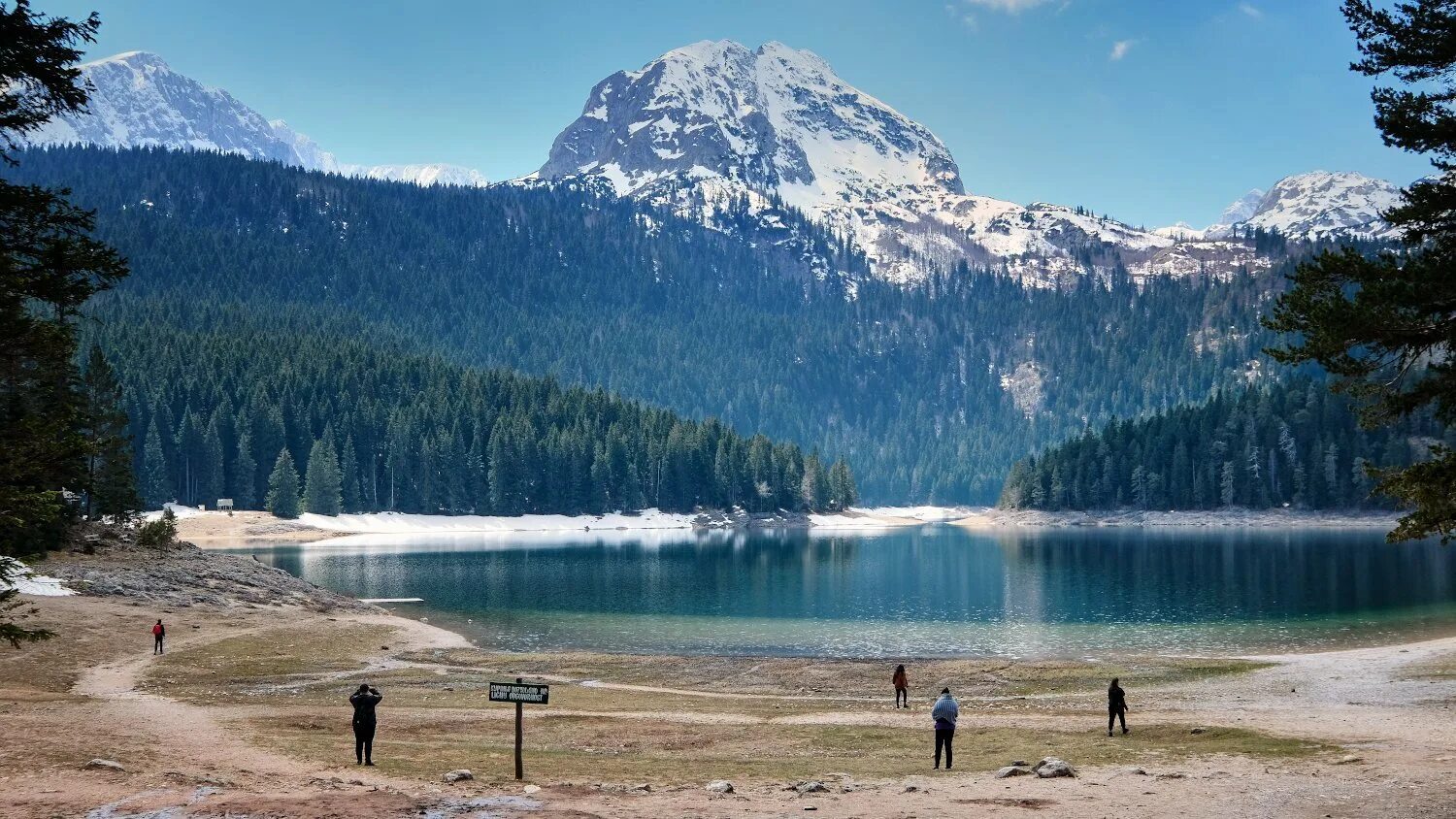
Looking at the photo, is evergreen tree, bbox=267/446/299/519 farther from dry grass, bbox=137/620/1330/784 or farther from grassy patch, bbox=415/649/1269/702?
grassy patch, bbox=415/649/1269/702

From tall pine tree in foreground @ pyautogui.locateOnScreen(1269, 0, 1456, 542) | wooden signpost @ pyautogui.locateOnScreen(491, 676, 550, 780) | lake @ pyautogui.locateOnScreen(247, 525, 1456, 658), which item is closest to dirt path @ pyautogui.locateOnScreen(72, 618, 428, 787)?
wooden signpost @ pyautogui.locateOnScreen(491, 676, 550, 780)

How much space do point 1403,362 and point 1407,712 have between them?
56.3 ft

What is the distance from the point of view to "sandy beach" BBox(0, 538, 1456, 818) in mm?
23297

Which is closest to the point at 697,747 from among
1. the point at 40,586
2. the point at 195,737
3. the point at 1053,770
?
the point at 1053,770

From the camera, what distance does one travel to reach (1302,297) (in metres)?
24.8

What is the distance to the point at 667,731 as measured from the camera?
36156 millimetres

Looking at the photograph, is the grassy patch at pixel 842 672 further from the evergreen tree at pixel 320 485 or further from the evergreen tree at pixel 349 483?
the evergreen tree at pixel 349 483

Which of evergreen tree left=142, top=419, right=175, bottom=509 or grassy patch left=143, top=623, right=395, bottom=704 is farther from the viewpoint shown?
evergreen tree left=142, top=419, right=175, bottom=509

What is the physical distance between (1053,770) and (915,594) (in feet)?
233

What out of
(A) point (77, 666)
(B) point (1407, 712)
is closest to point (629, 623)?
(A) point (77, 666)

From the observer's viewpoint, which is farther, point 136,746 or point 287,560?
point 287,560

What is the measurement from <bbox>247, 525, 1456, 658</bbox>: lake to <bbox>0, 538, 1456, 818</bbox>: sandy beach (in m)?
8.90

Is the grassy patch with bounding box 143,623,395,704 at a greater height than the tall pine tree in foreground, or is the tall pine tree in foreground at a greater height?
the tall pine tree in foreground

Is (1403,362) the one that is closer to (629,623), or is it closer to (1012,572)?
(629,623)
